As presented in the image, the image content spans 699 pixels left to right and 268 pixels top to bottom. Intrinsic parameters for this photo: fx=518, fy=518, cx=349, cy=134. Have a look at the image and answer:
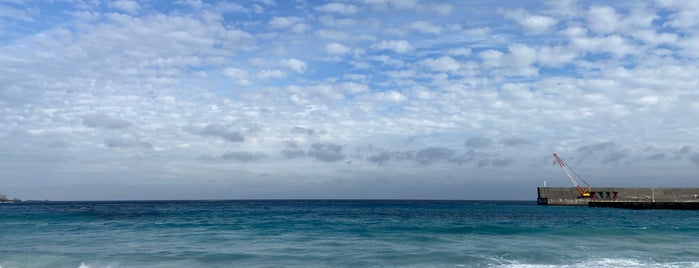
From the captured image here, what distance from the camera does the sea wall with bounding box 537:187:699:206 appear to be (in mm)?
104312

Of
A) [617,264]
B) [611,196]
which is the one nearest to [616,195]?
[611,196]

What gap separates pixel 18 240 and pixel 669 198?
111 meters

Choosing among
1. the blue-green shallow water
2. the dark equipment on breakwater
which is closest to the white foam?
the blue-green shallow water

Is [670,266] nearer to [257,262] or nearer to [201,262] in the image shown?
[257,262]

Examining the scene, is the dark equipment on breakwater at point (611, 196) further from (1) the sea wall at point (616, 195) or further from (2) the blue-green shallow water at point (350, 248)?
(2) the blue-green shallow water at point (350, 248)

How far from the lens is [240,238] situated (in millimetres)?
32625

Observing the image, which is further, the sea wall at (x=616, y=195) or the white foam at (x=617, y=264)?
the sea wall at (x=616, y=195)

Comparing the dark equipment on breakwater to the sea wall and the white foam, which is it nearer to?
the sea wall

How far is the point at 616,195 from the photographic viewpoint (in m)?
111

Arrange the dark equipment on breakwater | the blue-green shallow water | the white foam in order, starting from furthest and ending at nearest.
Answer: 1. the dark equipment on breakwater
2. the blue-green shallow water
3. the white foam

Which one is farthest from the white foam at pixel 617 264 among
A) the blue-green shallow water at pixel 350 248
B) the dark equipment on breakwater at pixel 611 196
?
the dark equipment on breakwater at pixel 611 196

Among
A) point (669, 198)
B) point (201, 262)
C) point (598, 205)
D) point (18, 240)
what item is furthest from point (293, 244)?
point (669, 198)

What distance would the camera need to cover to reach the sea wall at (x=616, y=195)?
104312mm

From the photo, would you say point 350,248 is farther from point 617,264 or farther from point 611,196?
point 611,196
